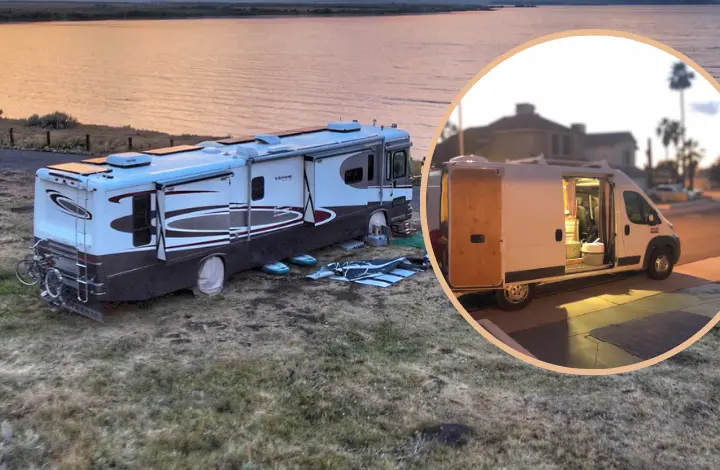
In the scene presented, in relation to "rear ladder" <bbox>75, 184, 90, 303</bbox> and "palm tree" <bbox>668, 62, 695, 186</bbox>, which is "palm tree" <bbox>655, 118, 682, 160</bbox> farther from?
"rear ladder" <bbox>75, 184, 90, 303</bbox>

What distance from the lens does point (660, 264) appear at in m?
1.33

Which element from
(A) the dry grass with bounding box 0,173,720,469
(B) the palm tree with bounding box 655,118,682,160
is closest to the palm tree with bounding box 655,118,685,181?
(B) the palm tree with bounding box 655,118,682,160

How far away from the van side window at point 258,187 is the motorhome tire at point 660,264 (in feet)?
33.5

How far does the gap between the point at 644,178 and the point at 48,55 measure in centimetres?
10583

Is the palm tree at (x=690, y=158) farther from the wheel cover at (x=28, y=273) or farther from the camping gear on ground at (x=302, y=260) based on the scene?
the camping gear on ground at (x=302, y=260)

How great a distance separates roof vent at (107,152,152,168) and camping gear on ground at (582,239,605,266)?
30.6ft

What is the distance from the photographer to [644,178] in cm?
123

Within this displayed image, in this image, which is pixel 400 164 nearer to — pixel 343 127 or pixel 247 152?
pixel 343 127

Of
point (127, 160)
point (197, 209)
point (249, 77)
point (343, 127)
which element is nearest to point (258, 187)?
point (197, 209)

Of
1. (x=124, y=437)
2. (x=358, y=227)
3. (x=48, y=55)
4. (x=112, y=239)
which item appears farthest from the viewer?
(x=48, y=55)

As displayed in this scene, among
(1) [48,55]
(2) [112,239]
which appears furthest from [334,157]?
(1) [48,55]

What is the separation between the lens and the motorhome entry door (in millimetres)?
1279

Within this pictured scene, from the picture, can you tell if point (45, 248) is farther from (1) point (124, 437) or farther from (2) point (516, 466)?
(2) point (516, 466)

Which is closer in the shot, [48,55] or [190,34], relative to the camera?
[48,55]
